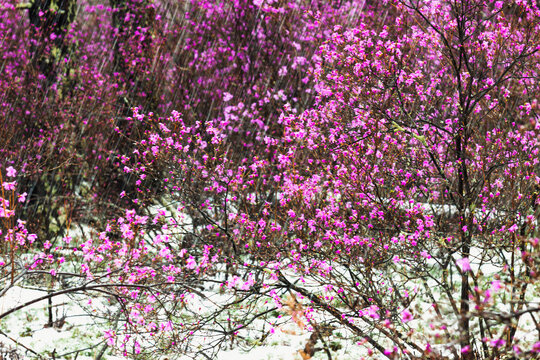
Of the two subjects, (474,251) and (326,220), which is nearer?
(326,220)

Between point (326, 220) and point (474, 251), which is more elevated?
point (474, 251)

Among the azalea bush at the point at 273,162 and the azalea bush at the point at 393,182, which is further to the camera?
the azalea bush at the point at 273,162

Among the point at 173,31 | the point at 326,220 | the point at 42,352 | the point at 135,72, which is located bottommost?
the point at 42,352

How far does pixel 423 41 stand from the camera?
4262mm

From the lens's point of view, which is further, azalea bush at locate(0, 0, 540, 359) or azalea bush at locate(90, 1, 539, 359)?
azalea bush at locate(0, 0, 540, 359)

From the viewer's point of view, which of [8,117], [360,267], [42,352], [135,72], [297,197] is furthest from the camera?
[135,72]

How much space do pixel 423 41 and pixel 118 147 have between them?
18.9 ft

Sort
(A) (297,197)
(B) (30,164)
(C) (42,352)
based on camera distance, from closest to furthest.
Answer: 1. (A) (297,197)
2. (C) (42,352)
3. (B) (30,164)

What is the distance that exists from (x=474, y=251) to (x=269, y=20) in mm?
4791

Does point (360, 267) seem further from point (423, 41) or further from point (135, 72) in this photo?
point (135, 72)

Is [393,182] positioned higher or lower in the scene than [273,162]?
lower

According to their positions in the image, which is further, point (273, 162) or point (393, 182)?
point (273, 162)

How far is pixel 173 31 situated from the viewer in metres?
9.30

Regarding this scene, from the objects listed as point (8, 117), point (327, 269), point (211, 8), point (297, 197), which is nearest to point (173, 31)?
point (211, 8)
